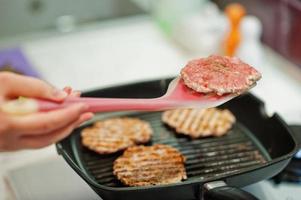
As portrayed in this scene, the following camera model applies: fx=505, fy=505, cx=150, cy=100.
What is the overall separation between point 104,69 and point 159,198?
2.20ft

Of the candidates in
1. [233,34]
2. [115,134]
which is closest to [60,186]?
[115,134]

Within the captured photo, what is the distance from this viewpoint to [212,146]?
3.39 feet

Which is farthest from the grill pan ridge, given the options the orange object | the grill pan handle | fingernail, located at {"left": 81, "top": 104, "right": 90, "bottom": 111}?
the orange object

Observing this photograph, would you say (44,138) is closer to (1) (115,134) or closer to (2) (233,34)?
(1) (115,134)

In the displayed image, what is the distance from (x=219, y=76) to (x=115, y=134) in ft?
1.00

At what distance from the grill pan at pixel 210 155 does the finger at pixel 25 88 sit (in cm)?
16

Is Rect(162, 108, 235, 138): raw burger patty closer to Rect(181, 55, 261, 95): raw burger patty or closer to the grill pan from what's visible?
the grill pan

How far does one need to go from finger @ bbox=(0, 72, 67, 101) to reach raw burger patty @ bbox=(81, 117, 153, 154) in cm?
30

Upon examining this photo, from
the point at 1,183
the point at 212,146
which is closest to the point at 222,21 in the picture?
the point at 212,146

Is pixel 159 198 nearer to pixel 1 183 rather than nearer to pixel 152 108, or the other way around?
pixel 152 108

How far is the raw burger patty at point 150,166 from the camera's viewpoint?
0.90 m

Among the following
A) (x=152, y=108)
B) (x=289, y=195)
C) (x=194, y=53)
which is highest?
(x=152, y=108)

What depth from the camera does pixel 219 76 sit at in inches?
32.9

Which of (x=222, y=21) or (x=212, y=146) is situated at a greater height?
(x=222, y=21)
